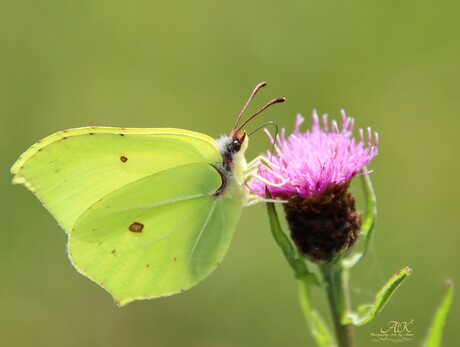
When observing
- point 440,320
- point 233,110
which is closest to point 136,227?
point 440,320

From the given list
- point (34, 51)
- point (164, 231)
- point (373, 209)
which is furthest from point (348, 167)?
point (34, 51)

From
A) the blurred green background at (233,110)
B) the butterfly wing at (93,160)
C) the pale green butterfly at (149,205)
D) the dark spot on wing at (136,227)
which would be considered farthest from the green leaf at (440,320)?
the blurred green background at (233,110)

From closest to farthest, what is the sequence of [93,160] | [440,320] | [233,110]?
1. [440,320]
2. [93,160]
3. [233,110]

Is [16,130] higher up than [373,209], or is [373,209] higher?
[16,130]

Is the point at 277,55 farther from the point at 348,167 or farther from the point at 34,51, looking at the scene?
the point at 348,167

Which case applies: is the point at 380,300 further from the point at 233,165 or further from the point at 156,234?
the point at 156,234

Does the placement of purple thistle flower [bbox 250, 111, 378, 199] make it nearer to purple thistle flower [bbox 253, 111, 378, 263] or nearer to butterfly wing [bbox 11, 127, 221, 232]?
purple thistle flower [bbox 253, 111, 378, 263]
